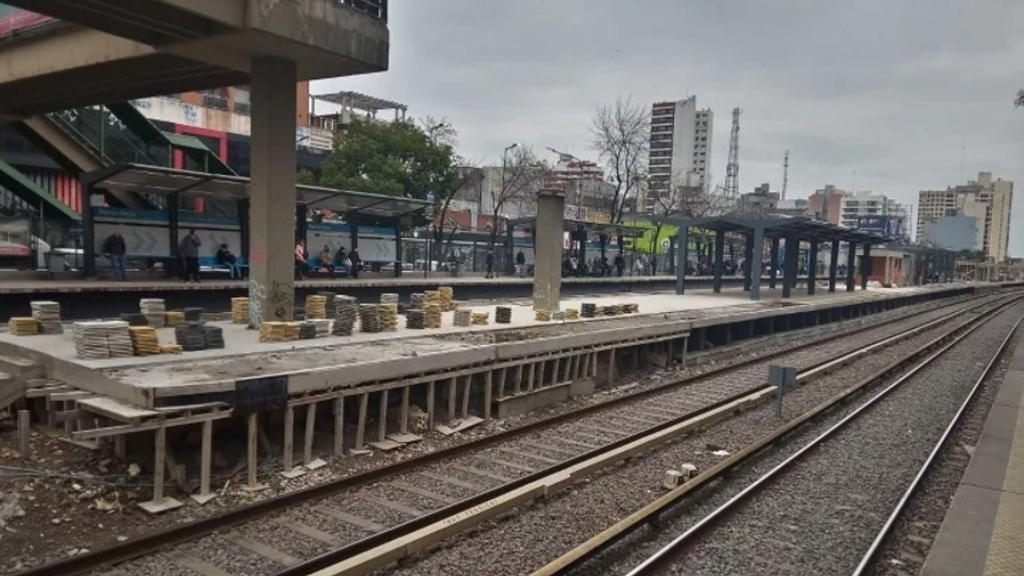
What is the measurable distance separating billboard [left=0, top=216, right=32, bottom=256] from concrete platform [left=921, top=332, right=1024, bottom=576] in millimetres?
25892

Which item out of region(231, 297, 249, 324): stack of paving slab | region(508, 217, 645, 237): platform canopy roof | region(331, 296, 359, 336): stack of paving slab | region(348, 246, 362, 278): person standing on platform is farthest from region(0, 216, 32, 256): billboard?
region(508, 217, 645, 237): platform canopy roof

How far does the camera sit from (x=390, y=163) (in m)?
38.2

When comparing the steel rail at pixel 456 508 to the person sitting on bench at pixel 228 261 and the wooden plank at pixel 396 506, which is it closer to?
the wooden plank at pixel 396 506

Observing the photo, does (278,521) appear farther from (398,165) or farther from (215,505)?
(398,165)

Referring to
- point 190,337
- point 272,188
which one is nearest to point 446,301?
point 272,188

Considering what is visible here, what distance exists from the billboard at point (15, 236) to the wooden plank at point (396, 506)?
2055cm

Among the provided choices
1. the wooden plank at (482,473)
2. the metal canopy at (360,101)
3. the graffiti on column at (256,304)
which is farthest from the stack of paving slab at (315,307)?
the metal canopy at (360,101)

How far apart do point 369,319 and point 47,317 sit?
579 cm

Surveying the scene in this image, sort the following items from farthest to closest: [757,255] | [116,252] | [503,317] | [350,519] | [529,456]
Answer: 1. [757,255]
2. [116,252]
3. [503,317]
4. [529,456]
5. [350,519]

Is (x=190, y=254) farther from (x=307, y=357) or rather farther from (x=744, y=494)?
(x=744, y=494)

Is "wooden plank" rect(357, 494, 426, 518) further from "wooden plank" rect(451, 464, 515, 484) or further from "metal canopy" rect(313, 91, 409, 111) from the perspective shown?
"metal canopy" rect(313, 91, 409, 111)

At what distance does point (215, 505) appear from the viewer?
844 centimetres

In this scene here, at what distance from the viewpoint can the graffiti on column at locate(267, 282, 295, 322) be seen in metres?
15.1

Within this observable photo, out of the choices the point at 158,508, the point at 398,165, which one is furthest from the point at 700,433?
the point at 398,165
